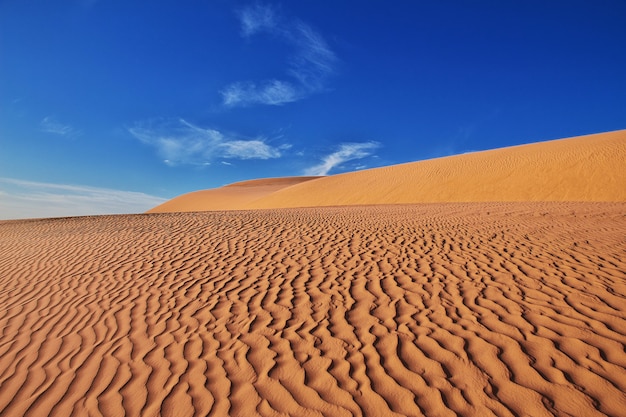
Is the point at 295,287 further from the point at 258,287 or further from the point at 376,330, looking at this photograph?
the point at 376,330

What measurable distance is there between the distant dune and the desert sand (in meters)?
15.9

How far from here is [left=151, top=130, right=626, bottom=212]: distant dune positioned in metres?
21.9

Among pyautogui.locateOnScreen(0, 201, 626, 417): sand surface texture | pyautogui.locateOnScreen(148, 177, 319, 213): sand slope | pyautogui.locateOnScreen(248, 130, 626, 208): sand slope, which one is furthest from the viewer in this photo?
pyautogui.locateOnScreen(148, 177, 319, 213): sand slope

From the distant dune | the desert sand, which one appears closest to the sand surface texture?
the desert sand

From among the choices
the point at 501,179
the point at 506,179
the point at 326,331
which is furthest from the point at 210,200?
the point at 326,331

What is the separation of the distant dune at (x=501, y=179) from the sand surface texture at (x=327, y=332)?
54.2ft

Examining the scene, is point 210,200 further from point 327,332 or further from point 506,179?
point 327,332

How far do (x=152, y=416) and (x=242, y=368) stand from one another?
36.6 inches

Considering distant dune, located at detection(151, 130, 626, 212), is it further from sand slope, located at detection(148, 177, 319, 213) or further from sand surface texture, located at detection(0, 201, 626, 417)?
sand surface texture, located at detection(0, 201, 626, 417)

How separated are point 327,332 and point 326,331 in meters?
0.03

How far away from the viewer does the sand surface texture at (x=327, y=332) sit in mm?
3059

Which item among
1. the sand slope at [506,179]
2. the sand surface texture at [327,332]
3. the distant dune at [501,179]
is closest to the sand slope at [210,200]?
the distant dune at [501,179]

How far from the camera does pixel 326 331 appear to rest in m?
4.27

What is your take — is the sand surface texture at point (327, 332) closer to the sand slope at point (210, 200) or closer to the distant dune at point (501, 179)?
the distant dune at point (501, 179)
